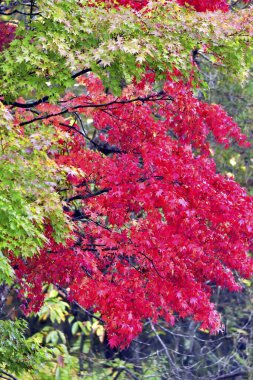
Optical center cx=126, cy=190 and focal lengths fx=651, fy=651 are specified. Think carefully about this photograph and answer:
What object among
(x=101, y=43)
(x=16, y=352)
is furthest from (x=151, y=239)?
(x=16, y=352)

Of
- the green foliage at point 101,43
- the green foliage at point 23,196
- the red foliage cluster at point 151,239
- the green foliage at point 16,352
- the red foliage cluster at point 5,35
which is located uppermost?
the green foliage at point 101,43

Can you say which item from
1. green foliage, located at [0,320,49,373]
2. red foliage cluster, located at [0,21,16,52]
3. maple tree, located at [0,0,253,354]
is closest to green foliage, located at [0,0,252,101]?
maple tree, located at [0,0,253,354]

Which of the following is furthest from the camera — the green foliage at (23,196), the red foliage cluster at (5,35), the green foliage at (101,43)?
the red foliage cluster at (5,35)

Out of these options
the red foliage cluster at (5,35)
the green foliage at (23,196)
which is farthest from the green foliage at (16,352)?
the red foliage cluster at (5,35)

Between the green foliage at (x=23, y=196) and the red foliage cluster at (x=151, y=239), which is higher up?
the green foliage at (x=23, y=196)

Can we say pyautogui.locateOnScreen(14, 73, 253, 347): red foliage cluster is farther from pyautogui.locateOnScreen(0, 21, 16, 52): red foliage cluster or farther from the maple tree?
pyautogui.locateOnScreen(0, 21, 16, 52): red foliage cluster

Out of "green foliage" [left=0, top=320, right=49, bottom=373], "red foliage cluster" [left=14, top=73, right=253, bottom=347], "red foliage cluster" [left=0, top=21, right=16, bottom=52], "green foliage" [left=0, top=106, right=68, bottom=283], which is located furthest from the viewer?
"red foliage cluster" [left=0, top=21, right=16, bottom=52]

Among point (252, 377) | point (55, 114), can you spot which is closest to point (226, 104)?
point (252, 377)

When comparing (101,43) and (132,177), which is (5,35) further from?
(132,177)

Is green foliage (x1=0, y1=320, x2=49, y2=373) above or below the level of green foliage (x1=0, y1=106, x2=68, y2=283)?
below

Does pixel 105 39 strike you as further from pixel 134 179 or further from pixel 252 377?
pixel 252 377

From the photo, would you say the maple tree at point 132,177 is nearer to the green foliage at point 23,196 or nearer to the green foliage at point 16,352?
the green foliage at point 23,196

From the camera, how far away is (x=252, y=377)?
11320 mm

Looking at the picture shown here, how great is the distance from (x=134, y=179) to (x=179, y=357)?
30.7 ft
